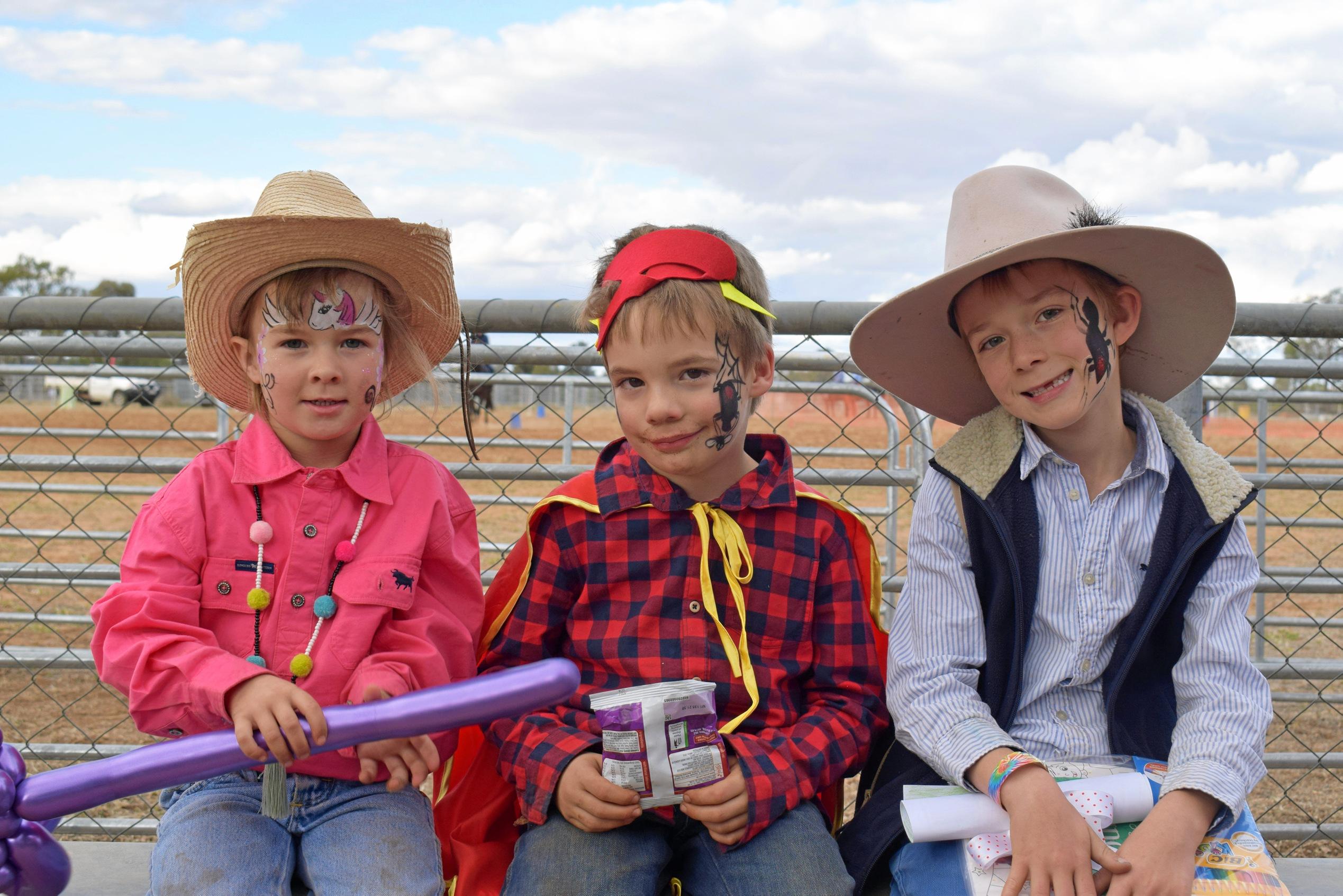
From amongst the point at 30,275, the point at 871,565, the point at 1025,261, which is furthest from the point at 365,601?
the point at 30,275

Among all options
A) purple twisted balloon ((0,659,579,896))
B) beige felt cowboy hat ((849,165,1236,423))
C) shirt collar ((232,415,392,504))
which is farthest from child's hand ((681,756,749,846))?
beige felt cowboy hat ((849,165,1236,423))

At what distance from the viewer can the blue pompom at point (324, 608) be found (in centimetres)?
199

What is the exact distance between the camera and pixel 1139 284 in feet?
7.04

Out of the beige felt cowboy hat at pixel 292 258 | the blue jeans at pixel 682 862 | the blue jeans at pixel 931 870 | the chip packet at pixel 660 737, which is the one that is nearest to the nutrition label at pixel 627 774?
the chip packet at pixel 660 737

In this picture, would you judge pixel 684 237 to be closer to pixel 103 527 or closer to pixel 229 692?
pixel 229 692

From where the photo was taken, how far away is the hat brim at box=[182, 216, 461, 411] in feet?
6.73

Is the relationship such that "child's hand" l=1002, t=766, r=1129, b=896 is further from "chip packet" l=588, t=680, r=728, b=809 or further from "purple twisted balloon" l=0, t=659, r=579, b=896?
"purple twisted balloon" l=0, t=659, r=579, b=896

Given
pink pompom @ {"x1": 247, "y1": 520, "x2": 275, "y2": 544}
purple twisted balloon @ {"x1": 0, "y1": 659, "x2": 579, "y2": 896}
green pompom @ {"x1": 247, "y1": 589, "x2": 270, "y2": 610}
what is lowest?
purple twisted balloon @ {"x1": 0, "y1": 659, "x2": 579, "y2": 896}

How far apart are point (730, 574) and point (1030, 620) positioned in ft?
1.86

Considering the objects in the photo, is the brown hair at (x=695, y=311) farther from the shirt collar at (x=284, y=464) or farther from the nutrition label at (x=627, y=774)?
the nutrition label at (x=627, y=774)

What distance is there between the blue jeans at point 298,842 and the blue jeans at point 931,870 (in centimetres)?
82

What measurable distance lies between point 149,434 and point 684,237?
3.97 meters

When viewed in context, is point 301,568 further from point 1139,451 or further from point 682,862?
point 1139,451

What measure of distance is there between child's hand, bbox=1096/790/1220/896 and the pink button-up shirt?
1.21m
